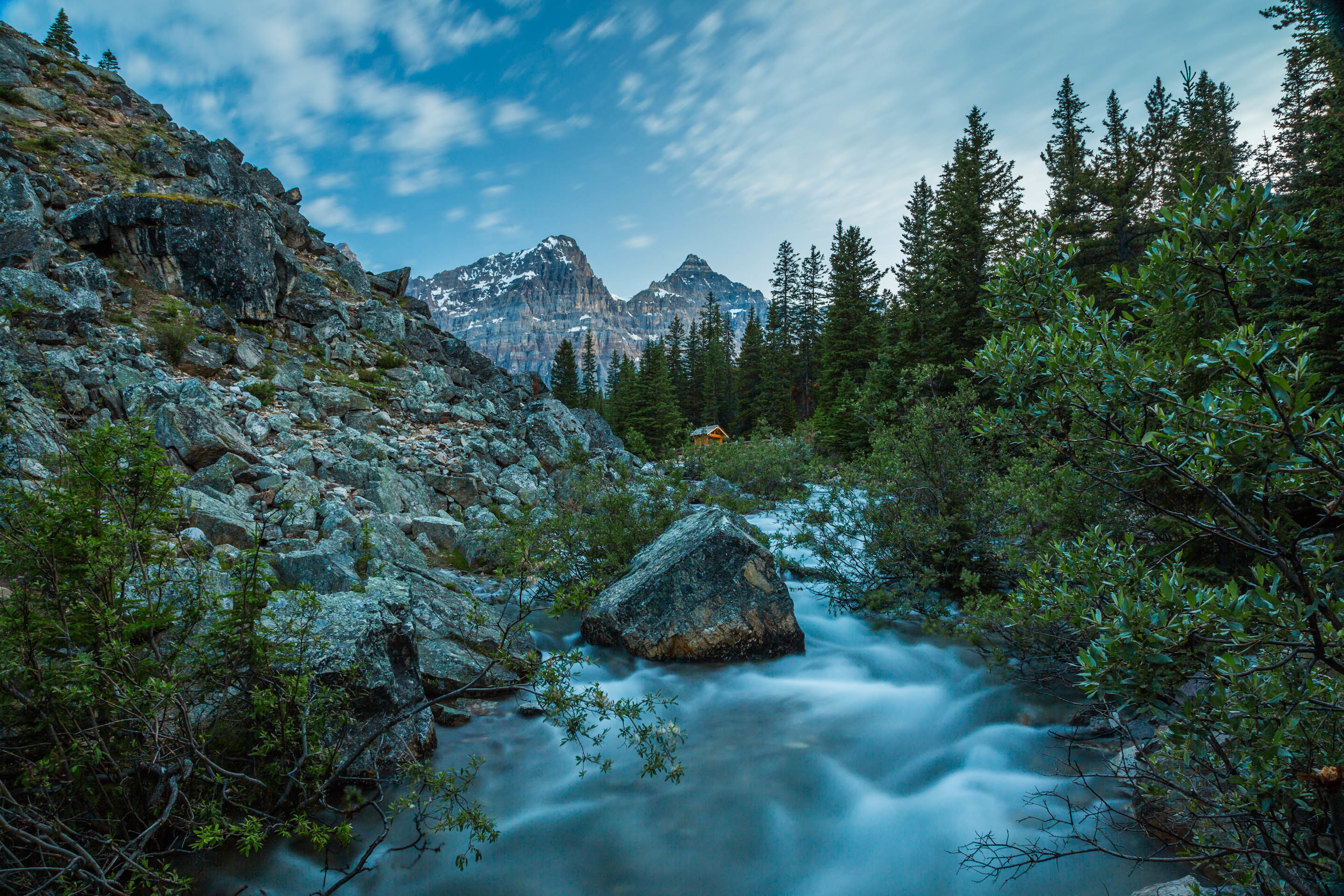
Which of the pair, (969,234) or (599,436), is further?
(599,436)

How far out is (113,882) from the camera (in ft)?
7.81

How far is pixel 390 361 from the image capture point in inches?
745

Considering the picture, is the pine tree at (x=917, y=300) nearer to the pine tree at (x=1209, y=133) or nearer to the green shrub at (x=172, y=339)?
the pine tree at (x=1209, y=133)

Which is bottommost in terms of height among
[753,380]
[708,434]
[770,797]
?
[770,797]

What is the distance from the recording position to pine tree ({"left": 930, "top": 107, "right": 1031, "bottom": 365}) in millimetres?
19500

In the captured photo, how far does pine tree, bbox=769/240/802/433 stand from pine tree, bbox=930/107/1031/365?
17.5 meters

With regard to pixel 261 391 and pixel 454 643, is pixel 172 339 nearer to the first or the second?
pixel 261 391

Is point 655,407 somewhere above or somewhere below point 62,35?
below

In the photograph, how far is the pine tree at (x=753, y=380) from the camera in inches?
1729

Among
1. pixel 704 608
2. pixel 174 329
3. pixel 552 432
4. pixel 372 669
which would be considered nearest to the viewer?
pixel 372 669

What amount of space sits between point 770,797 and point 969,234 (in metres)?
22.2

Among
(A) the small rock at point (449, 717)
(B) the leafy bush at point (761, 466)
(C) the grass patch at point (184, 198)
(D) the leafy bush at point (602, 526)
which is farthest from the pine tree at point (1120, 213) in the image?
(C) the grass patch at point (184, 198)

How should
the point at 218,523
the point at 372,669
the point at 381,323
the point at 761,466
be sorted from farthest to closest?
1. the point at 381,323
2. the point at 761,466
3. the point at 218,523
4. the point at 372,669

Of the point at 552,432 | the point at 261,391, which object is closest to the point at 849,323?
the point at 552,432
